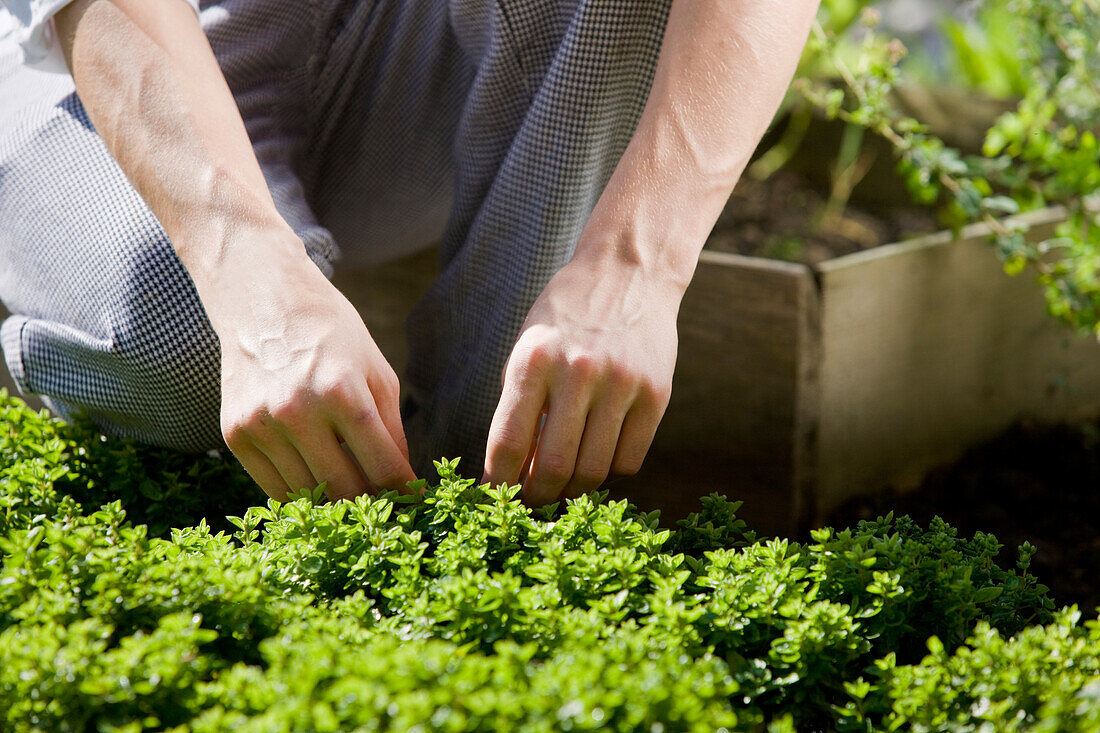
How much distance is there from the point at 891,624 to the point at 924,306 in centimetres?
115

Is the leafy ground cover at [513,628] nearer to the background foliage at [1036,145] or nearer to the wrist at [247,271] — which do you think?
the wrist at [247,271]

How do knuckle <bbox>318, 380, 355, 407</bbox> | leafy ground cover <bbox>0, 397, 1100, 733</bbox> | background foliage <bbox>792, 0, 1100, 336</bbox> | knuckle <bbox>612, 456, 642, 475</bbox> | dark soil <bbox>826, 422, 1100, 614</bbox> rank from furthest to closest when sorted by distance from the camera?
background foliage <bbox>792, 0, 1100, 336</bbox>, dark soil <bbox>826, 422, 1100, 614</bbox>, knuckle <bbox>612, 456, 642, 475</bbox>, knuckle <bbox>318, 380, 355, 407</bbox>, leafy ground cover <bbox>0, 397, 1100, 733</bbox>

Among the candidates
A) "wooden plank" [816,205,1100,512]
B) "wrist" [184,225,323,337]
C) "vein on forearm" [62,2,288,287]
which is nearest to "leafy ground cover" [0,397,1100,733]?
"wrist" [184,225,323,337]

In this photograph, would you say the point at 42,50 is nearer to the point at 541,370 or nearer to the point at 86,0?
the point at 86,0

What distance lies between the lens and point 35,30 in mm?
1268

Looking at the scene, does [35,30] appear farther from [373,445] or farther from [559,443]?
[559,443]

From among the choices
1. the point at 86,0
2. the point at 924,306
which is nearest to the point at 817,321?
the point at 924,306

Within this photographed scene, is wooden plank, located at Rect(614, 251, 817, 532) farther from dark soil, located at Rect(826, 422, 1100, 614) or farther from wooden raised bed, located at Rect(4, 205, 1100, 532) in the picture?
dark soil, located at Rect(826, 422, 1100, 614)

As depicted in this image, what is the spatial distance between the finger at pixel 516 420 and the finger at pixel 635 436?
10cm

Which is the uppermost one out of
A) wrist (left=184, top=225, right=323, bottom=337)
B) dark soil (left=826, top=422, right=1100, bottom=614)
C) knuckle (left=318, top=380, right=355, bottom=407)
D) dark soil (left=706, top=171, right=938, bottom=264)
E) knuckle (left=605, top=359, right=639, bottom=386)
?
wrist (left=184, top=225, right=323, bottom=337)

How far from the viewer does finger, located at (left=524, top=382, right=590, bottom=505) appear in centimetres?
103

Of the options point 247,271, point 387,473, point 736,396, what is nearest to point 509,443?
point 387,473

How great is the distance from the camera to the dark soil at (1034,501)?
1.66m

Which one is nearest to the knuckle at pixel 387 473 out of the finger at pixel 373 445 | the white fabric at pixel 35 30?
the finger at pixel 373 445
